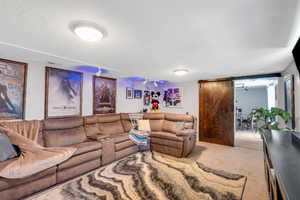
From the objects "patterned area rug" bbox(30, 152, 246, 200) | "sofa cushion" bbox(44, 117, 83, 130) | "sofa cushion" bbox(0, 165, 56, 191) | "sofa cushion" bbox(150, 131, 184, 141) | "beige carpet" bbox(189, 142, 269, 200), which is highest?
"sofa cushion" bbox(44, 117, 83, 130)

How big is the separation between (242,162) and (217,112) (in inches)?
74.5

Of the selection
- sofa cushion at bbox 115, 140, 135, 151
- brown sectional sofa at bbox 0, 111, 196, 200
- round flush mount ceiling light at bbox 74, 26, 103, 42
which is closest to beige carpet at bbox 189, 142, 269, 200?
brown sectional sofa at bbox 0, 111, 196, 200

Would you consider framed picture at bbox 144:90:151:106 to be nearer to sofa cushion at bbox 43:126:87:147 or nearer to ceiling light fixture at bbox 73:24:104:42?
sofa cushion at bbox 43:126:87:147

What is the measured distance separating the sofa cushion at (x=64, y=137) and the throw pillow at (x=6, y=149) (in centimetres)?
59

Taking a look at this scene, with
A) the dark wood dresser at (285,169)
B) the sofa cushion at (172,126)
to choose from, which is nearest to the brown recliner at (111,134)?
the sofa cushion at (172,126)

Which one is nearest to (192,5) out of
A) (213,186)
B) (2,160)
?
(213,186)

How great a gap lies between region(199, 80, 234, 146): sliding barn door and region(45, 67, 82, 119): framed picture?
4.03 meters

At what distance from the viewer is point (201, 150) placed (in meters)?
3.98

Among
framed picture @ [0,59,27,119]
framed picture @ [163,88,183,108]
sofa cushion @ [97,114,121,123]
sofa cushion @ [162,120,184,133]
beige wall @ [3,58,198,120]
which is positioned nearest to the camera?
framed picture @ [0,59,27,119]

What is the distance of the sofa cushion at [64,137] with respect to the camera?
2661 millimetres

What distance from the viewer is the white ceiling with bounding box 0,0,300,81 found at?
1.28 m

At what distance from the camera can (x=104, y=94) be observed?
4277mm

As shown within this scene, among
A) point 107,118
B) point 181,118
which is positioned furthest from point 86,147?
point 181,118

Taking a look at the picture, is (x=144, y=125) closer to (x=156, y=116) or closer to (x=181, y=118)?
(x=156, y=116)
